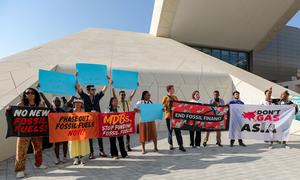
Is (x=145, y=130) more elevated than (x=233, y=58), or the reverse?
(x=233, y=58)

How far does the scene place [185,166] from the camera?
5.37m

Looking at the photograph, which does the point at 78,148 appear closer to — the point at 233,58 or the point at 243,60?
the point at 233,58

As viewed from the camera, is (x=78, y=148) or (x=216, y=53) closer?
(x=78, y=148)

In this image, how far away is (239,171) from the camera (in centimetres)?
491

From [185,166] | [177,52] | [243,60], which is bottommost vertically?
[185,166]

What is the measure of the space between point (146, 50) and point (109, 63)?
157 inches

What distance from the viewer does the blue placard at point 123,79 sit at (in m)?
6.97

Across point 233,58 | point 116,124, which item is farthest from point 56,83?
point 233,58

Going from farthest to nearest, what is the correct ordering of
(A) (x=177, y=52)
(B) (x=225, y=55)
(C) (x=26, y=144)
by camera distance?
(B) (x=225, y=55), (A) (x=177, y=52), (C) (x=26, y=144)

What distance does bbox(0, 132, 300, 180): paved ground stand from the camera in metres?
4.71

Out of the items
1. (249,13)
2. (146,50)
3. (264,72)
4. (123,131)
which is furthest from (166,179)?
(264,72)

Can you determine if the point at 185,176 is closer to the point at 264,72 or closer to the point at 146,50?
the point at 146,50

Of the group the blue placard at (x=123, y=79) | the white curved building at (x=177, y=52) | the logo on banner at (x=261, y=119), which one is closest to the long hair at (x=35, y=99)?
the white curved building at (x=177, y=52)

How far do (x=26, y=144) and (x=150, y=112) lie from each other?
10.1 feet
